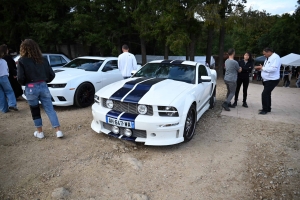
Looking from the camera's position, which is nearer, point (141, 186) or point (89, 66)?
point (141, 186)

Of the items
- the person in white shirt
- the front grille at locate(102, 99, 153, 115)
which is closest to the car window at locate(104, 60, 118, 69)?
the person in white shirt

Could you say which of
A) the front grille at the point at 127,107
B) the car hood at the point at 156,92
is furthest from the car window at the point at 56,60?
the front grille at the point at 127,107

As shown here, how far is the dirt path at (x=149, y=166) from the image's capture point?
2.73m

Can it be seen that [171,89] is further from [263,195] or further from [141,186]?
[263,195]

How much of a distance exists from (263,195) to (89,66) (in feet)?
18.8

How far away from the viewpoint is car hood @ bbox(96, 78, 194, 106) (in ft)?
11.7

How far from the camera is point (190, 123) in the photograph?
160 inches

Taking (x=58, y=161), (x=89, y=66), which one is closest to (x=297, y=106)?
(x=89, y=66)

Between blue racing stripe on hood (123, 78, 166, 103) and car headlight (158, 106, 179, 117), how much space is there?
41 centimetres

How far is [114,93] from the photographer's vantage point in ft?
12.8

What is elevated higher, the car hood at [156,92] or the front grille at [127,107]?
the car hood at [156,92]

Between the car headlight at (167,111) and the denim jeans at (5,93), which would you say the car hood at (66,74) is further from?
the car headlight at (167,111)

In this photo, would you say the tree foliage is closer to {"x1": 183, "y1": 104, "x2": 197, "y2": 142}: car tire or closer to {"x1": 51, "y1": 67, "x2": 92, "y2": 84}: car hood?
{"x1": 51, "y1": 67, "x2": 92, "y2": 84}: car hood

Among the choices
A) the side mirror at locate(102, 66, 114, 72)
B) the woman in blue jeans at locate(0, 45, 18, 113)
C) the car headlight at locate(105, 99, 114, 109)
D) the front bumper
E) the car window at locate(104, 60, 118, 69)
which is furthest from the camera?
the car window at locate(104, 60, 118, 69)
